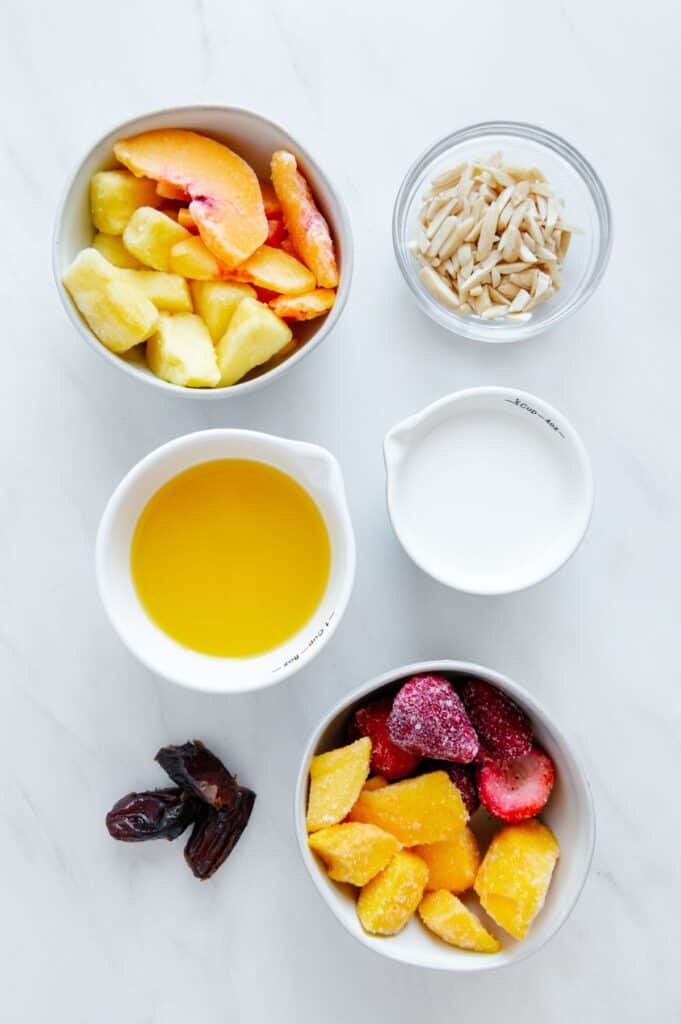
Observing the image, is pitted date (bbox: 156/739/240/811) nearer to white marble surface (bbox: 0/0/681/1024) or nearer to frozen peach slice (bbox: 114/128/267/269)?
white marble surface (bbox: 0/0/681/1024)

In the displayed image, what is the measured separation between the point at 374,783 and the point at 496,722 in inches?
6.3

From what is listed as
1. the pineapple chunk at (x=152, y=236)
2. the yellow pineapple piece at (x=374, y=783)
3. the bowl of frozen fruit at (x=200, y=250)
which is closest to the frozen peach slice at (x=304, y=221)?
the bowl of frozen fruit at (x=200, y=250)

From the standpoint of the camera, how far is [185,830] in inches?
48.8

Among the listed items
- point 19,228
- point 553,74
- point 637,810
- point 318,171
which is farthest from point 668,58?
point 637,810

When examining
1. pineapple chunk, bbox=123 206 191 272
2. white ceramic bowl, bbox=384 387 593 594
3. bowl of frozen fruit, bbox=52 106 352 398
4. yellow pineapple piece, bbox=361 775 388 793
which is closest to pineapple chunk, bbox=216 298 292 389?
bowl of frozen fruit, bbox=52 106 352 398

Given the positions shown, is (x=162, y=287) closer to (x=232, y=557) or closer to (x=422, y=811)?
(x=232, y=557)

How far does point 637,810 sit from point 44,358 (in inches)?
37.4

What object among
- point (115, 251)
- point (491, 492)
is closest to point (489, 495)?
point (491, 492)

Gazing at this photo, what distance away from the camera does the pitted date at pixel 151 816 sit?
1205mm

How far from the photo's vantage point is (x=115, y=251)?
1105mm

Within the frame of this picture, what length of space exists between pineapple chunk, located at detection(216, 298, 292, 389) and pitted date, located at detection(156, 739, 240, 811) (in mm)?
461

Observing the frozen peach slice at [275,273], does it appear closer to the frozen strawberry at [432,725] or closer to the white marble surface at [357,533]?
the white marble surface at [357,533]

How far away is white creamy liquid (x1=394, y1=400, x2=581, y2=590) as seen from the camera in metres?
1.16

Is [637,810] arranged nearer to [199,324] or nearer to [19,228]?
[199,324]
